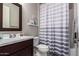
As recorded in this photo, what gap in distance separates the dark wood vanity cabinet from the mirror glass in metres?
0.47

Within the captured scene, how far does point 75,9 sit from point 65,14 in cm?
23

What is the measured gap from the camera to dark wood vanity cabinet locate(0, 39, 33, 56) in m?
1.42

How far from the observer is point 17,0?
164 cm

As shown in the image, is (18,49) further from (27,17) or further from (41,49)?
(27,17)

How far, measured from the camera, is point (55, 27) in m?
2.15

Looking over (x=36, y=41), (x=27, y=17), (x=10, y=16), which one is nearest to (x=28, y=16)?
(x=27, y=17)

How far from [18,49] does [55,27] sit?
2.89ft

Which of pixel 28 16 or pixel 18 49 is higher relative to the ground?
pixel 28 16

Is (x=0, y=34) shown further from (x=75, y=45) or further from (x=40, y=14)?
(x=75, y=45)

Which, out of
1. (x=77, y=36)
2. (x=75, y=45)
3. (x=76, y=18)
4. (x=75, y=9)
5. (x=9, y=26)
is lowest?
(x=75, y=45)

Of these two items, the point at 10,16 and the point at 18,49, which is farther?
the point at 10,16

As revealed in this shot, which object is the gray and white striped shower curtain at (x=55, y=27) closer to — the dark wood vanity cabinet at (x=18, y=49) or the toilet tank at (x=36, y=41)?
the toilet tank at (x=36, y=41)

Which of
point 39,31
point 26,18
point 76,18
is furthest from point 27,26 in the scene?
point 76,18

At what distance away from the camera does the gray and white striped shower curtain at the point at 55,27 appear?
2.05 metres
